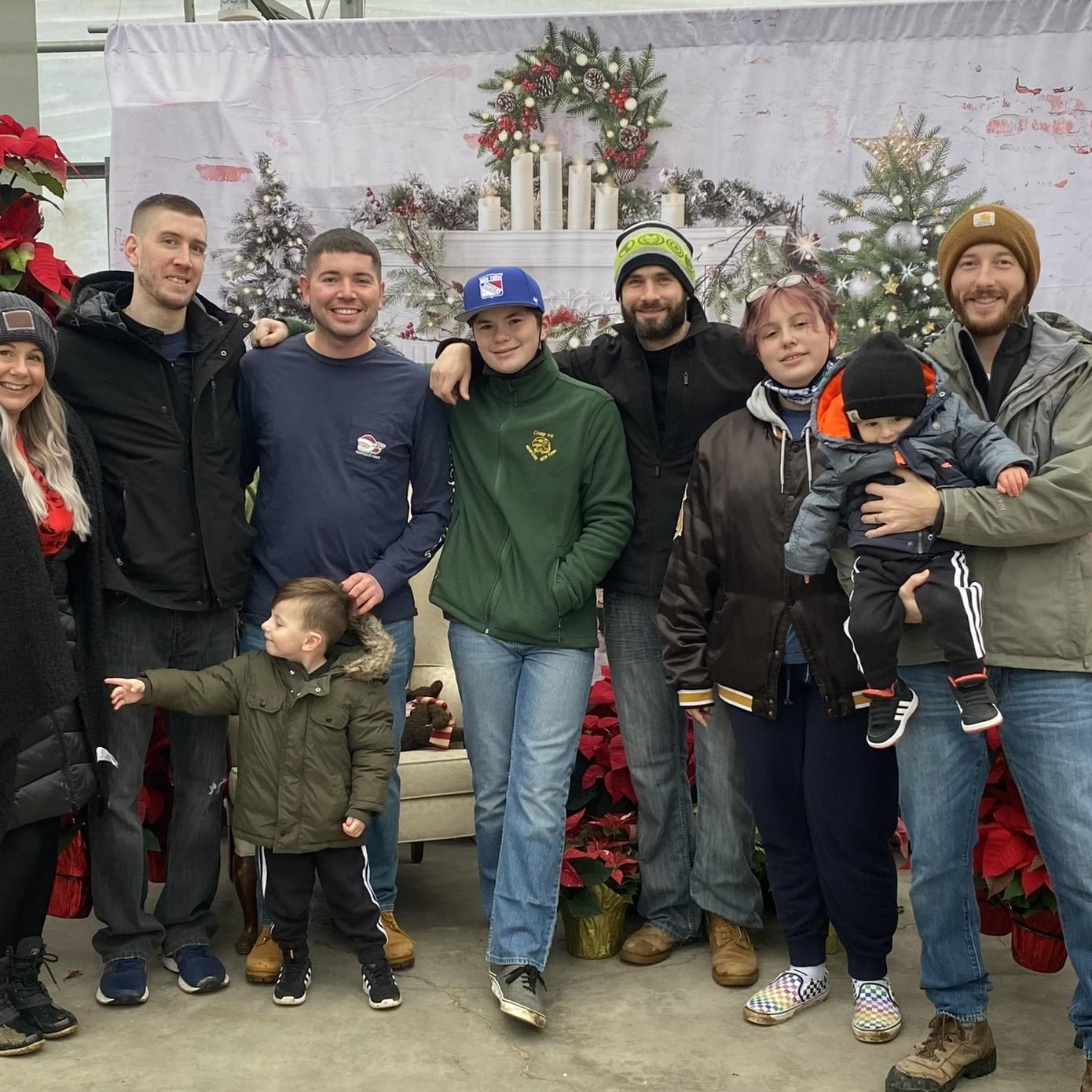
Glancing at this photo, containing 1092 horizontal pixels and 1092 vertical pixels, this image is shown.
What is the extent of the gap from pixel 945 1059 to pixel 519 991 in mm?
987

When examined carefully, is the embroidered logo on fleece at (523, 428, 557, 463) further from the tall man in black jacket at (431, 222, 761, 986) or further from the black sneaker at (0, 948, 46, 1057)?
the black sneaker at (0, 948, 46, 1057)

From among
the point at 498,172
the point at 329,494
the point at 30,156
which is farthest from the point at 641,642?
the point at 498,172

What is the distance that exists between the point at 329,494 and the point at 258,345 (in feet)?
1.54

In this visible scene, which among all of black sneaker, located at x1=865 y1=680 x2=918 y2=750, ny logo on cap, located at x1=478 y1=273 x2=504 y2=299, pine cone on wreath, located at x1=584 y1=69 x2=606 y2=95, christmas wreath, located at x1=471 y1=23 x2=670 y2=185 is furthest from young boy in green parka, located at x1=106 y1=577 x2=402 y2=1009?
pine cone on wreath, located at x1=584 y1=69 x2=606 y2=95

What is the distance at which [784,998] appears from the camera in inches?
126

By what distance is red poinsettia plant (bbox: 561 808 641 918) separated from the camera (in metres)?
3.57

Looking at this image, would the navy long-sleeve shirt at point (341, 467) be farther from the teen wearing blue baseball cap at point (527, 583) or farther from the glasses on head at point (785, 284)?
the glasses on head at point (785, 284)

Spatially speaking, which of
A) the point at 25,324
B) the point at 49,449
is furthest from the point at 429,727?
the point at 25,324

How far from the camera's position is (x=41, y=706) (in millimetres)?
2801

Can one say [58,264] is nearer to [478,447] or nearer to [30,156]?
[30,156]

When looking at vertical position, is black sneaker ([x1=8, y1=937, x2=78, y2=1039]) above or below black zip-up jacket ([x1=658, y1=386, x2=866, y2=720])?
below

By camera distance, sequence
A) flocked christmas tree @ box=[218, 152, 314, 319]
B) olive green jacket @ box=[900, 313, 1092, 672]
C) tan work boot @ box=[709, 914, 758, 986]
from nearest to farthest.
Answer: olive green jacket @ box=[900, 313, 1092, 672], tan work boot @ box=[709, 914, 758, 986], flocked christmas tree @ box=[218, 152, 314, 319]

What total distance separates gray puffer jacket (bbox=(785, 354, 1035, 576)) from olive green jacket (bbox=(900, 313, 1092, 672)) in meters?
A: 0.06

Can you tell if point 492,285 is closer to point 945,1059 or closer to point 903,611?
point 903,611
